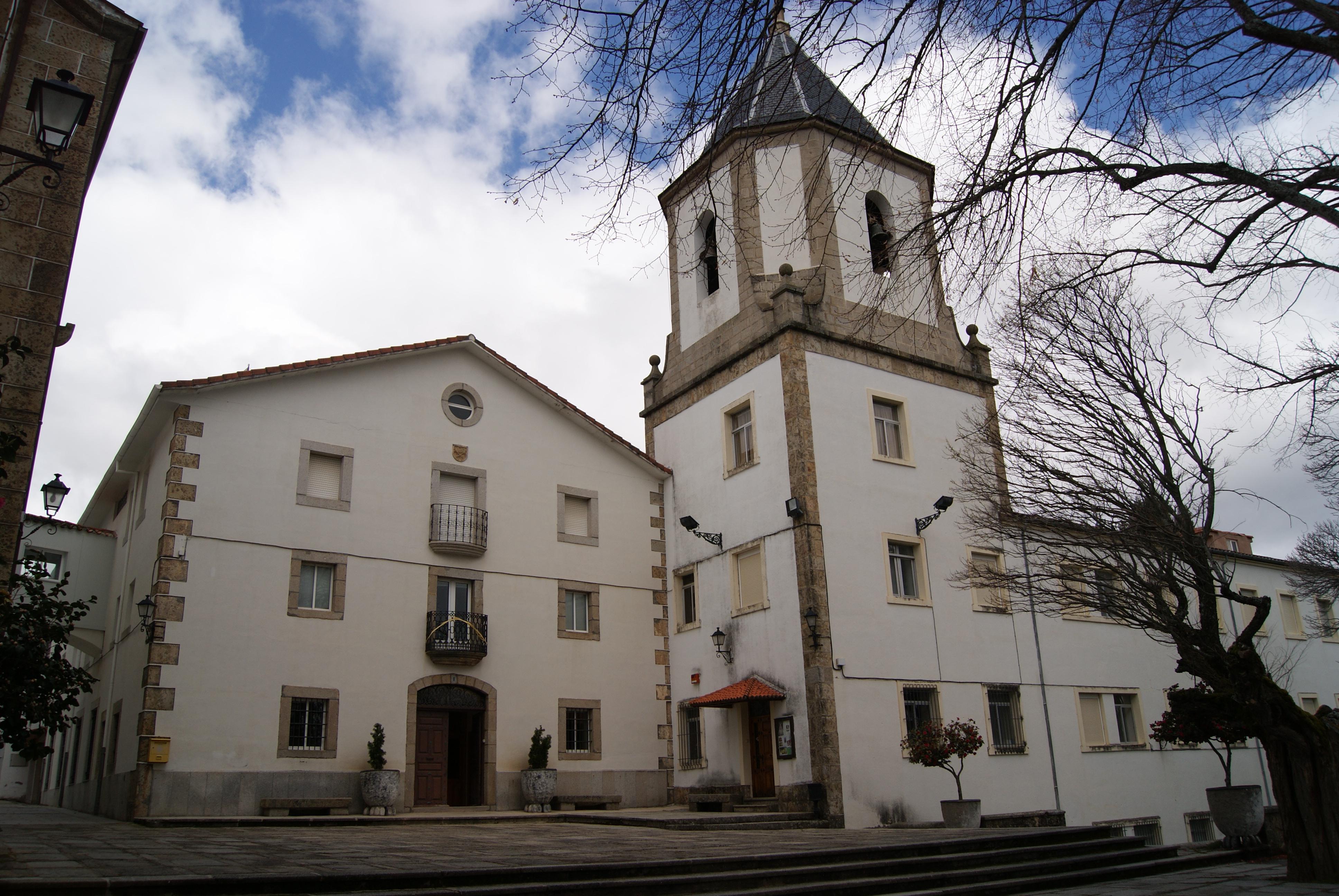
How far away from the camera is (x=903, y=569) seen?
1927 centimetres

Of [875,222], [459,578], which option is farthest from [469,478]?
[875,222]

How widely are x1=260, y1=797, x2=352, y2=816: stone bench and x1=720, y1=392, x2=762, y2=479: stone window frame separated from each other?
9.33 meters

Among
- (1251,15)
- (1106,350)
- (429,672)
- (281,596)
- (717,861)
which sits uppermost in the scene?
(1106,350)

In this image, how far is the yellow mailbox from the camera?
50.0ft

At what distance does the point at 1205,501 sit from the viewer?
13398 millimetres

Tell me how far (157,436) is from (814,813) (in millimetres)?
13678

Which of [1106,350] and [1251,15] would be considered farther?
[1106,350]

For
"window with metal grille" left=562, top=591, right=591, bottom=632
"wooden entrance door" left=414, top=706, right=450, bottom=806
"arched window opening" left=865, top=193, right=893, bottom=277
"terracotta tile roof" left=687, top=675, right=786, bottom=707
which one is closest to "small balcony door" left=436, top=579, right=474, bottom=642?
"wooden entrance door" left=414, top=706, right=450, bottom=806

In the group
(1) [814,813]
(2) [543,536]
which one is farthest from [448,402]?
(1) [814,813]

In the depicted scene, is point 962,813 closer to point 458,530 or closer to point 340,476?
point 458,530

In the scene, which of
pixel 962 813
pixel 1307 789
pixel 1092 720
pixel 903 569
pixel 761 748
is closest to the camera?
pixel 1307 789

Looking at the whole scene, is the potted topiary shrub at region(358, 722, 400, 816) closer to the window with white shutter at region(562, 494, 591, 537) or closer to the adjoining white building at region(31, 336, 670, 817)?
the adjoining white building at region(31, 336, 670, 817)

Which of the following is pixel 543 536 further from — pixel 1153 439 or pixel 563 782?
pixel 1153 439

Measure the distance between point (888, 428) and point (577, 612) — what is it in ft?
24.0
